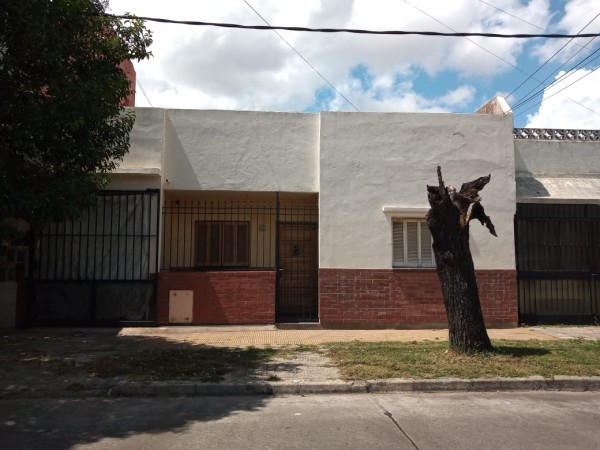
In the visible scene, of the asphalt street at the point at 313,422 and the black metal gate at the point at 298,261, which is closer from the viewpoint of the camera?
the asphalt street at the point at 313,422

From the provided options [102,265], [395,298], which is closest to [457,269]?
[395,298]

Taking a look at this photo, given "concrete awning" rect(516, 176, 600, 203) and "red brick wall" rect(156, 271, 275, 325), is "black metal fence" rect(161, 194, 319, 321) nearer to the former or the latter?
"red brick wall" rect(156, 271, 275, 325)

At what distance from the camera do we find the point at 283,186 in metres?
11.6

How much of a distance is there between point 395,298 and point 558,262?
4.01 meters

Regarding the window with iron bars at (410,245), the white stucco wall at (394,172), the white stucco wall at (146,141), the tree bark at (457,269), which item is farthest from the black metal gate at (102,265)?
the tree bark at (457,269)

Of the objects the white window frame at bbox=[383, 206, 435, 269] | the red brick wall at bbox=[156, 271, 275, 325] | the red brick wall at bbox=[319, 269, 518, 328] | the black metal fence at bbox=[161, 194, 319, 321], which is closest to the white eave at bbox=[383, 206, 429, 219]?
the white window frame at bbox=[383, 206, 435, 269]

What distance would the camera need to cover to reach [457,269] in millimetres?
7957

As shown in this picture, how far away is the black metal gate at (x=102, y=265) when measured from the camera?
34.9 feet

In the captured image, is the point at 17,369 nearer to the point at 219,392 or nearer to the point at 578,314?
the point at 219,392

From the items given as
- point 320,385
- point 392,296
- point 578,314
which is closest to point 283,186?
point 392,296

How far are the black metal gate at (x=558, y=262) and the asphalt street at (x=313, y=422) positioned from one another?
5.31 metres

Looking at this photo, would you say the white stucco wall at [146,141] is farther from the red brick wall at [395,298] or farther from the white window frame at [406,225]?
the white window frame at [406,225]

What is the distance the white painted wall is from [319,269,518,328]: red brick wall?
320 centimetres

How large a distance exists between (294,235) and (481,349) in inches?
241
